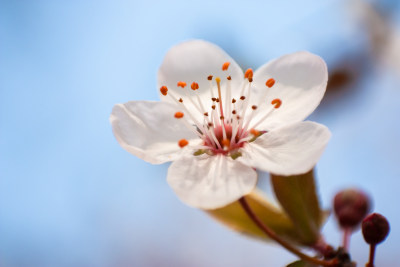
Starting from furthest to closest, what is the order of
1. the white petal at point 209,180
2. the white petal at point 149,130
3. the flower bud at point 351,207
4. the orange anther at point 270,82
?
1. the flower bud at point 351,207
2. the orange anther at point 270,82
3. the white petal at point 149,130
4. the white petal at point 209,180

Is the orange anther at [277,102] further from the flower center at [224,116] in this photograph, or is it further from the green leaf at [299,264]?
the green leaf at [299,264]

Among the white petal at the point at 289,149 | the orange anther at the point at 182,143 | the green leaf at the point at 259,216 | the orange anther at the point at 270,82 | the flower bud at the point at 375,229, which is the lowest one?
the flower bud at the point at 375,229

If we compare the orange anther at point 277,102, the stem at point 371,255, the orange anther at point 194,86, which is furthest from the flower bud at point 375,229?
the orange anther at point 194,86

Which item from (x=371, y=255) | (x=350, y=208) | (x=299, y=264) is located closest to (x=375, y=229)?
(x=371, y=255)

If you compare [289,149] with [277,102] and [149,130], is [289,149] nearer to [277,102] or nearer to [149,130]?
[277,102]

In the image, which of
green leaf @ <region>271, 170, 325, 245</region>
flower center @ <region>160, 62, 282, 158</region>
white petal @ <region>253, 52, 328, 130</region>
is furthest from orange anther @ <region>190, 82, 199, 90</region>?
green leaf @ <region>271, 170, 325, 245</region>

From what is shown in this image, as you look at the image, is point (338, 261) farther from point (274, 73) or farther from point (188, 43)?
point (188, 43)
